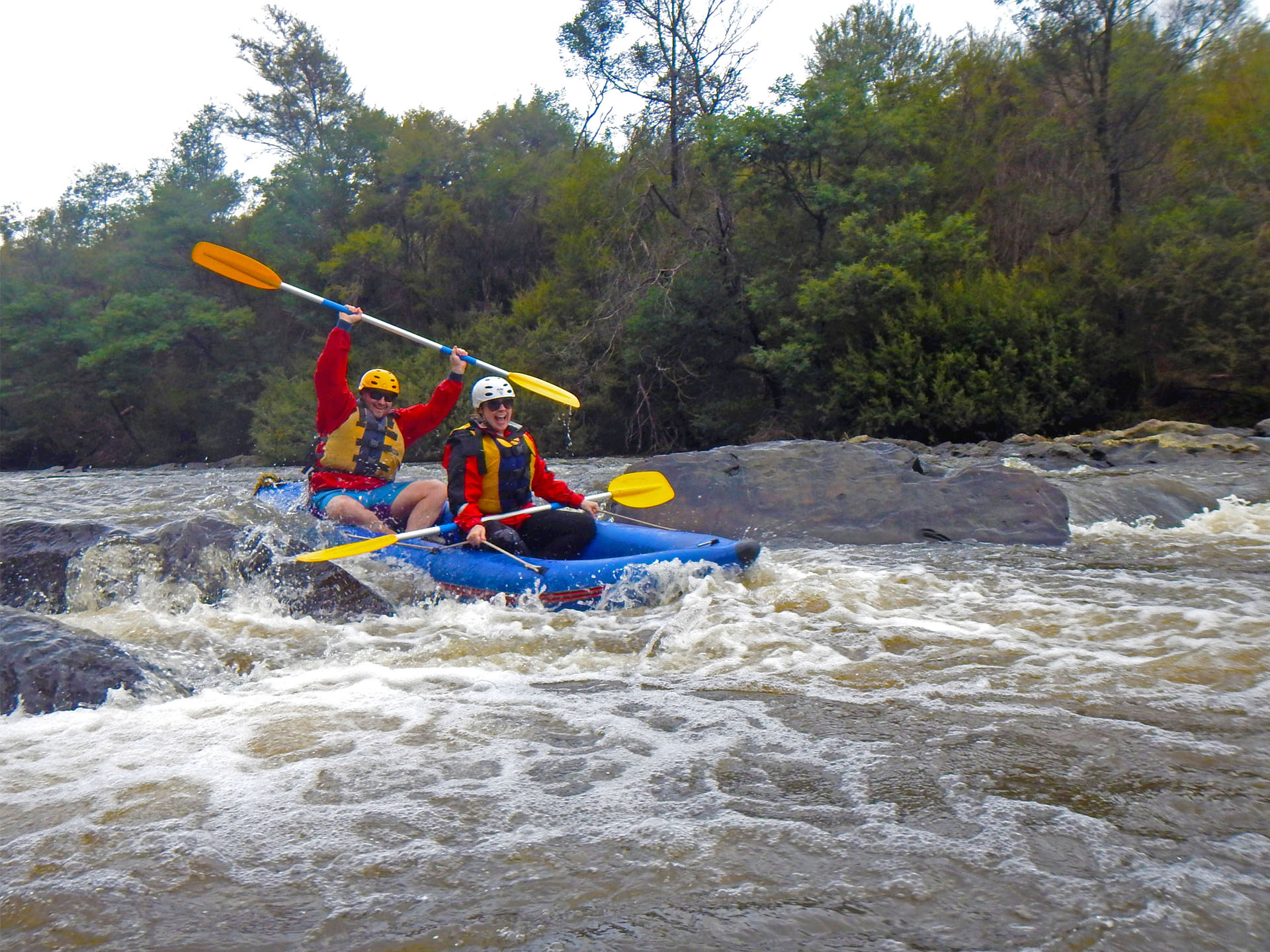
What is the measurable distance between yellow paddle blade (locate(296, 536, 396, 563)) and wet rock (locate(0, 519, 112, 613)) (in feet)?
4.22

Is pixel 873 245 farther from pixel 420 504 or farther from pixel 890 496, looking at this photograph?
pixel 420 504

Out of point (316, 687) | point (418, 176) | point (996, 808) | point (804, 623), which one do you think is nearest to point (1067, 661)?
point (804, 623)

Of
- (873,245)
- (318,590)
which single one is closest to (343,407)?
(318,590)

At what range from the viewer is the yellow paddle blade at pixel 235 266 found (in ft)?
20.6

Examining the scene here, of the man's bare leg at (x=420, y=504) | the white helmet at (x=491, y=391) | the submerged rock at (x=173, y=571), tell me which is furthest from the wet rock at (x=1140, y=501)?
the submerged rock at (x=173, y=571)

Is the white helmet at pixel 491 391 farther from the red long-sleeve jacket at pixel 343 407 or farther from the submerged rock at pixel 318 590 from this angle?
the submerged rock at pixel 318 590

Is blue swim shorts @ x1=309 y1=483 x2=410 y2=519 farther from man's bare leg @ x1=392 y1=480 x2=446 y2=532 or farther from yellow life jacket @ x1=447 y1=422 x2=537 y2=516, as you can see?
yellow life jacket @ x1=447 y1=422 x2=537 y2=516

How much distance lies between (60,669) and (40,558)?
2.16 metres

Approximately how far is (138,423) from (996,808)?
89.2ft

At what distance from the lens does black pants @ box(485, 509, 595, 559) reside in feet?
16.3

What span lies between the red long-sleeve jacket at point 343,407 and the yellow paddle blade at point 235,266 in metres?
1.07

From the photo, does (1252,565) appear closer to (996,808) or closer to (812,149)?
(996,808)

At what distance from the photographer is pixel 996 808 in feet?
7.36

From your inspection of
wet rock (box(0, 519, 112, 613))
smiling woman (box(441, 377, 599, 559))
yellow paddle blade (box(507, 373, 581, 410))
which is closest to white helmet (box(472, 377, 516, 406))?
smiling woman (box(441, 377, 599, 559))
